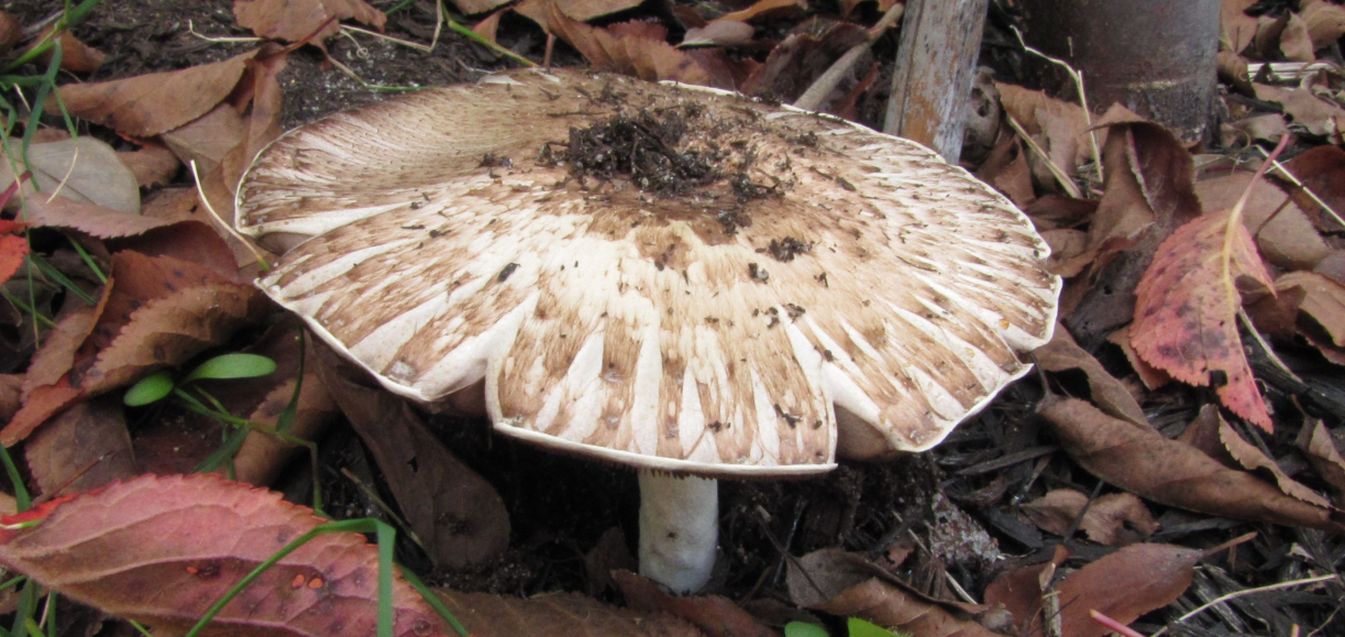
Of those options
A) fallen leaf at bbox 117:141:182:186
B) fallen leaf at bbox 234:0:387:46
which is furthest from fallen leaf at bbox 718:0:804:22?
fallen leaf at bbox 117:141:182:186

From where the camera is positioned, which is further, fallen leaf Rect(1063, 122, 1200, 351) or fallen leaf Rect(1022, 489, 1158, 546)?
fallen leaf Rect(1063, 122, 1200, 351)

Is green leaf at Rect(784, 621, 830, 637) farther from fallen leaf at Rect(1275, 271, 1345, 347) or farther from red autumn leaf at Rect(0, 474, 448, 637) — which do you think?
fallen leaf at Rect(1275, 271, 1345, 347)

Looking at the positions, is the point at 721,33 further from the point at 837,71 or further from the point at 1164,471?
the point at 1164,471

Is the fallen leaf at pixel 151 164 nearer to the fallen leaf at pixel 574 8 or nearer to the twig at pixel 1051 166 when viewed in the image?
the fallen leaf at pixel 574 8

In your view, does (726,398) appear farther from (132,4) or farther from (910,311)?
(132,4)

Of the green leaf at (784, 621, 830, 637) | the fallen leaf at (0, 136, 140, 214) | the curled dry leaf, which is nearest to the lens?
the green leaf at (784, 621, 830, 637)

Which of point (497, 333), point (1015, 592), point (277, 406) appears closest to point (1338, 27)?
point (1015, 592)
